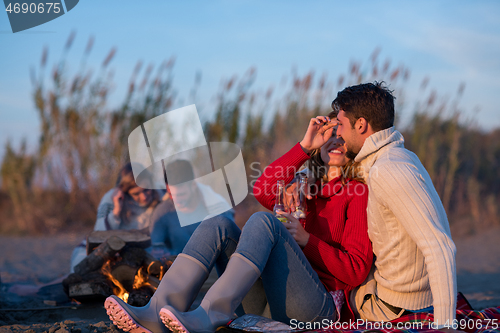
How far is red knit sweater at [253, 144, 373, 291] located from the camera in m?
1.99

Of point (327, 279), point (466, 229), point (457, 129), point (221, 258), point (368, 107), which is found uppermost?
point (368, 107)

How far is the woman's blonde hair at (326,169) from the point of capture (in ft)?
7.52

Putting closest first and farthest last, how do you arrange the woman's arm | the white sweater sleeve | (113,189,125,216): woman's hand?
1. the white sweater sleeve
2. the woman's arm
3. (113,189,125,216): woman's hand

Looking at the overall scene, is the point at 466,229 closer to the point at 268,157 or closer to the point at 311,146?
the point at 268,157

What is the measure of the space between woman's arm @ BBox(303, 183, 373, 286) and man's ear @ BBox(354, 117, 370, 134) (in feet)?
1.06

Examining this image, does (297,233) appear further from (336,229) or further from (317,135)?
(317,135)

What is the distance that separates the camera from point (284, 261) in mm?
1915

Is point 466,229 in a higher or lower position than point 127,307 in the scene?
lower

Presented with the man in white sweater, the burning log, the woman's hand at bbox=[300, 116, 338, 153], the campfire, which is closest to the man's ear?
the man in white sweater

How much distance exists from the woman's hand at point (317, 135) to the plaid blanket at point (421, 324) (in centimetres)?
104

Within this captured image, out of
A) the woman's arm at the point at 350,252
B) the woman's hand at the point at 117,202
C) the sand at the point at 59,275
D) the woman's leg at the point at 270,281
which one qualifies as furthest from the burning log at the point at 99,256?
the woman's arm at the point at 350,252

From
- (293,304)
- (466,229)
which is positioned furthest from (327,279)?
(466,229)

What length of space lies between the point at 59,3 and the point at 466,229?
6.64 m

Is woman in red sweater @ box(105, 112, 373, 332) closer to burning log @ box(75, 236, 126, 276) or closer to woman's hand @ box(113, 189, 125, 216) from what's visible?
burning log @ box(75, 236, 126, 276)
